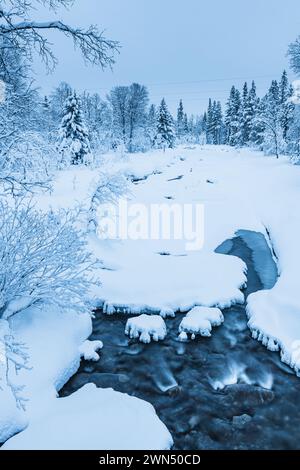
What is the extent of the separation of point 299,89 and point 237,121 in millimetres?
41631

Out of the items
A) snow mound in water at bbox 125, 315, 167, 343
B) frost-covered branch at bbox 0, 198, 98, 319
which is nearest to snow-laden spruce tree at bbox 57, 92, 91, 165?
frost-covered branch at bbox 0, 198, 98, 319

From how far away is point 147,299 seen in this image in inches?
343

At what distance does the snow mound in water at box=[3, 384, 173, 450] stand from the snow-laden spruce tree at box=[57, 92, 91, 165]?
2344 cm

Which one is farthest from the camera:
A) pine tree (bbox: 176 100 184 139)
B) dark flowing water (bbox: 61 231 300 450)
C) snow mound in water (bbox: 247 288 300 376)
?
pine tree (bbox: 176 100 184 139)

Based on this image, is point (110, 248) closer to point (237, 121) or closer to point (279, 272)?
point (279, 272)

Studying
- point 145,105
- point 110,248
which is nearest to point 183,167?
point 145,105

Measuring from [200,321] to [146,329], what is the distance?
4.48ft

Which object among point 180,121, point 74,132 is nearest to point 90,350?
point 74,132

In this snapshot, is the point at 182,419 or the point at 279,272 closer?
the point at 182,419

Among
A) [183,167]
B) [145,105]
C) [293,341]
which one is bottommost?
[293,341]

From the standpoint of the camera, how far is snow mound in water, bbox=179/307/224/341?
7.53 metres

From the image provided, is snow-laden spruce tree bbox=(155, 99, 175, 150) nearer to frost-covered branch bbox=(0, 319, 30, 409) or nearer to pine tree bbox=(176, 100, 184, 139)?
pine tree bbox=(176, 100, 184, 139)

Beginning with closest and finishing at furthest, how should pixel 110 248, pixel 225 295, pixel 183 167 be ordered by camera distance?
1. pixel 225 295
2. pixel 110 248
3. pixel 183 167

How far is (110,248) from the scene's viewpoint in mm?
11859
